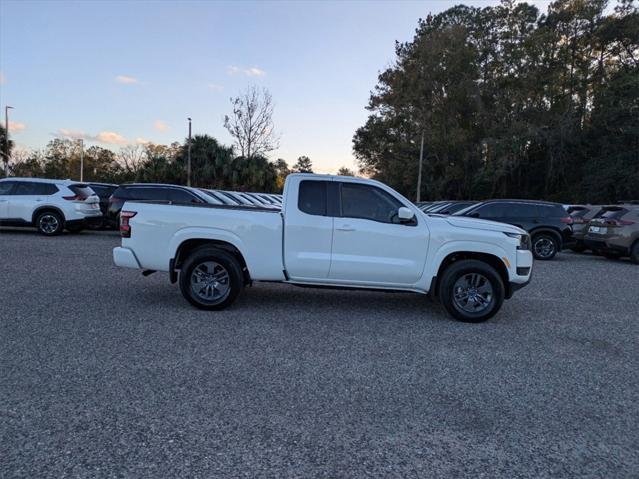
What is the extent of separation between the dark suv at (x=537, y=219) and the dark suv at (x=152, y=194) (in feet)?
26.2

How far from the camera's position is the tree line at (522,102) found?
3344cm

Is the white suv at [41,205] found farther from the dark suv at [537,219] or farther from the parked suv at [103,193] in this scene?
the dark suv at [537,219]

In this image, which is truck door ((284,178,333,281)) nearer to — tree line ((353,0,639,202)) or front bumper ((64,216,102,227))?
front bumper ((64,216,102,227))

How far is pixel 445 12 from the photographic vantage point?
141 feet

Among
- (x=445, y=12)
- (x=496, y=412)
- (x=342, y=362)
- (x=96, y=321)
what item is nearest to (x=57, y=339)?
(x=96, y=321)

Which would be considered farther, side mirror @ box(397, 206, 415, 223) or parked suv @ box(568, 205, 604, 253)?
parked suv @ box(568, 205, 604, 253)

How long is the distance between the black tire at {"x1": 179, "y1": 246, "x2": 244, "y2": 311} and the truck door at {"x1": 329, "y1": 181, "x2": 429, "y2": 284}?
1334 mm

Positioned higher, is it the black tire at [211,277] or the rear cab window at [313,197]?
the rear cab window at [313,197]

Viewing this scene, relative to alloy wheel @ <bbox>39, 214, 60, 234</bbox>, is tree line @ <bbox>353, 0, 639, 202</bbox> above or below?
above

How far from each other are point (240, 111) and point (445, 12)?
864 inches

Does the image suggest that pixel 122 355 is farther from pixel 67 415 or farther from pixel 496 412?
pixel 496 412

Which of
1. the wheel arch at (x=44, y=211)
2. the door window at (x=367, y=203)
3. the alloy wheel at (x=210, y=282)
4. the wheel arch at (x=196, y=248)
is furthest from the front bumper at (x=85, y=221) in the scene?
the door window at (x=367, y=203)

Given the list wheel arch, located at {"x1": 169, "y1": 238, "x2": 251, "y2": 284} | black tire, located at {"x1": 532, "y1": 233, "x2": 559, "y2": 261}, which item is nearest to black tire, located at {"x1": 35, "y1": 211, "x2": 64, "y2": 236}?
wheel arch, located at {"x1": 169, "y1": 238, "x2": 251, "y2": 284}

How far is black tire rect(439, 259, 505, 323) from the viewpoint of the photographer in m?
6.12
